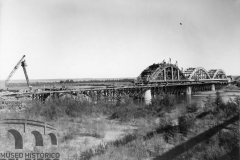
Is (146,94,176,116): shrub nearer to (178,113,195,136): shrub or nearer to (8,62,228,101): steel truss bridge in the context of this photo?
(178,113,195,136): shrub

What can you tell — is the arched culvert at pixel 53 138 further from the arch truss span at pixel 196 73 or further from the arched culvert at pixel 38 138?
the arch truss span at pixel 196 73

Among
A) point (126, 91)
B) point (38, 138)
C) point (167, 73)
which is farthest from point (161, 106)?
point (167, 73)

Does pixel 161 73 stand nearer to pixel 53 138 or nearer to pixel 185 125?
pixel 185 125

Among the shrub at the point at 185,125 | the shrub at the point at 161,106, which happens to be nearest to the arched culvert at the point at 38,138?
the shrub at the point at 185,125

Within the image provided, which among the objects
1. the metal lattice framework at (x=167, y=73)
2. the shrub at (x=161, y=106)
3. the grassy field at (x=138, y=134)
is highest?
the metal lattice framework at (x=167, y=73)

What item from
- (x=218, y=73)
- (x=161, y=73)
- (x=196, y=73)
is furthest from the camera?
(x=218, y=73)

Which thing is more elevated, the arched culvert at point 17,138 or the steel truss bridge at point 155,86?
the steel truss bridge at point 155,86
